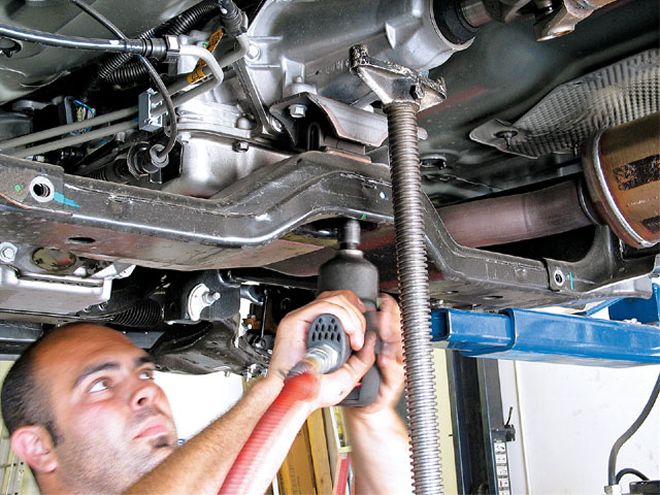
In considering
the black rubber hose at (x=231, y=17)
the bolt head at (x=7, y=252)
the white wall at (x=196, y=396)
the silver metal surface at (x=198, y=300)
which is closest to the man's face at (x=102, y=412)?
the silver metal surface at (x=198, y=300)

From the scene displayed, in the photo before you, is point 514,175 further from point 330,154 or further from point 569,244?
point 330,154

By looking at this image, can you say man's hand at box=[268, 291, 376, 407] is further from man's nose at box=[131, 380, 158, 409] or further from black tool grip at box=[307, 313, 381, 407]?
man's nose at box=[131, 380, 158, 409]

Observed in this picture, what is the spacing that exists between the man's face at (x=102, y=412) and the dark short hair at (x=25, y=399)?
15 millimetres

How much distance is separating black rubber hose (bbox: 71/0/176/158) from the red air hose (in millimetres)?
371

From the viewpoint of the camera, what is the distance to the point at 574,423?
387 centimetres

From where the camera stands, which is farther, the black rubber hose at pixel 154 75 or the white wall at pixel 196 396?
the white wall at pixel 196 396

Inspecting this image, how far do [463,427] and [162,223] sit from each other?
3175 mm

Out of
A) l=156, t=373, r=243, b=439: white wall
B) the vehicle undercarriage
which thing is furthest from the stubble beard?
l=156, t=373, r=243, b=439: white wall

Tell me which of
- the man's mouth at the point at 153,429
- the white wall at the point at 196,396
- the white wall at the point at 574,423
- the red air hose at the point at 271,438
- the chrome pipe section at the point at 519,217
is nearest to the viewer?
the red air hose at the point at 271,438

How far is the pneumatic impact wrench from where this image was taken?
0.83 m

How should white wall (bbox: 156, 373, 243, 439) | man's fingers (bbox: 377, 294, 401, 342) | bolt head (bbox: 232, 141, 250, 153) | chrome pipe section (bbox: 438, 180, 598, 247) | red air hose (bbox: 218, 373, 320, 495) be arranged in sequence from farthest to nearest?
white wall (bbox: 156, 373, 243, 439) → chrome pipe section (bbox: 438, 180, 598, 247) → bolt head (bbox: 232, 141, 250, 153) → man's fingers (bbox: 377, 294, 401, 342) → red air hose (bbox: 218, 373, 320, 495)

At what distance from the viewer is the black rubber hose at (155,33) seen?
1019 millimetres

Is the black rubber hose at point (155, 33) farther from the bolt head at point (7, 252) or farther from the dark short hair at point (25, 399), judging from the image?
the dark short hair at point (25, 399)

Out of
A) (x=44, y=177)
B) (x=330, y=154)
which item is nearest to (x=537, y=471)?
(x=330, y=154)
